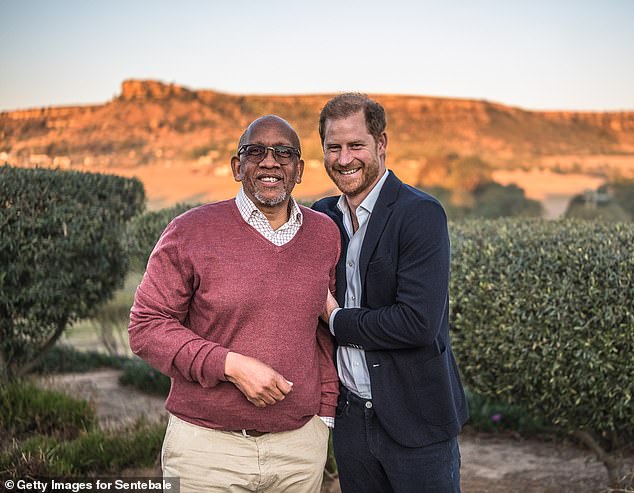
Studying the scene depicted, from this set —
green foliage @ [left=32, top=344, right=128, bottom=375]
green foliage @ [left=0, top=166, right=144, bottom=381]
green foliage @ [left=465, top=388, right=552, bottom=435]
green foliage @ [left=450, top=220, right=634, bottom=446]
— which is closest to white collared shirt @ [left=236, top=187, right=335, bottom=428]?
green foliage @ [left=450, top=220, right=634, bottom=446]

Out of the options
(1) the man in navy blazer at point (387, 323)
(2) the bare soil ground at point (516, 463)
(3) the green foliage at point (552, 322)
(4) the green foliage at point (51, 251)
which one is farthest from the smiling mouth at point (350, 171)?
(4) the green foliage at point (51, 251)

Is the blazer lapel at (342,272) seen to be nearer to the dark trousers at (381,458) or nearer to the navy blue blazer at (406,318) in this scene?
the navy blue blazer at (406,318)

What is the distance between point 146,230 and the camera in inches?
266

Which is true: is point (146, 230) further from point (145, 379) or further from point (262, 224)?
point (262, 224)

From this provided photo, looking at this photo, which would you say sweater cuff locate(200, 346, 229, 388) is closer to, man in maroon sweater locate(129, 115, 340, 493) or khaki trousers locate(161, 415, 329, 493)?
man in maroon sweater locate(129, 115, 340, 493)

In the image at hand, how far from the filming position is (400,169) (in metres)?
12.8

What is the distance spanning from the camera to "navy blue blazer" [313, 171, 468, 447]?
8.91 feet

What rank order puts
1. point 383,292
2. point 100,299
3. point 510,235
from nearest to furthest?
point 383,292, point 510,235, point 100,299

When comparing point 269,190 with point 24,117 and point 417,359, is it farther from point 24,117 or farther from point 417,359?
point 24,117

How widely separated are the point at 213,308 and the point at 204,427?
462mm

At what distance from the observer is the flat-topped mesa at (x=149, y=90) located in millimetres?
13047

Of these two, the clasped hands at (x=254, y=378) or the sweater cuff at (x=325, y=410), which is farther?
the sweater cuff at (x=325, y=410)

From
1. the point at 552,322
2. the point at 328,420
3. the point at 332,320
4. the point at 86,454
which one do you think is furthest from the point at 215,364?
the point at 86,454

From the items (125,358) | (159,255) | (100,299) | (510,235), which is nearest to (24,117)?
(125,358)
